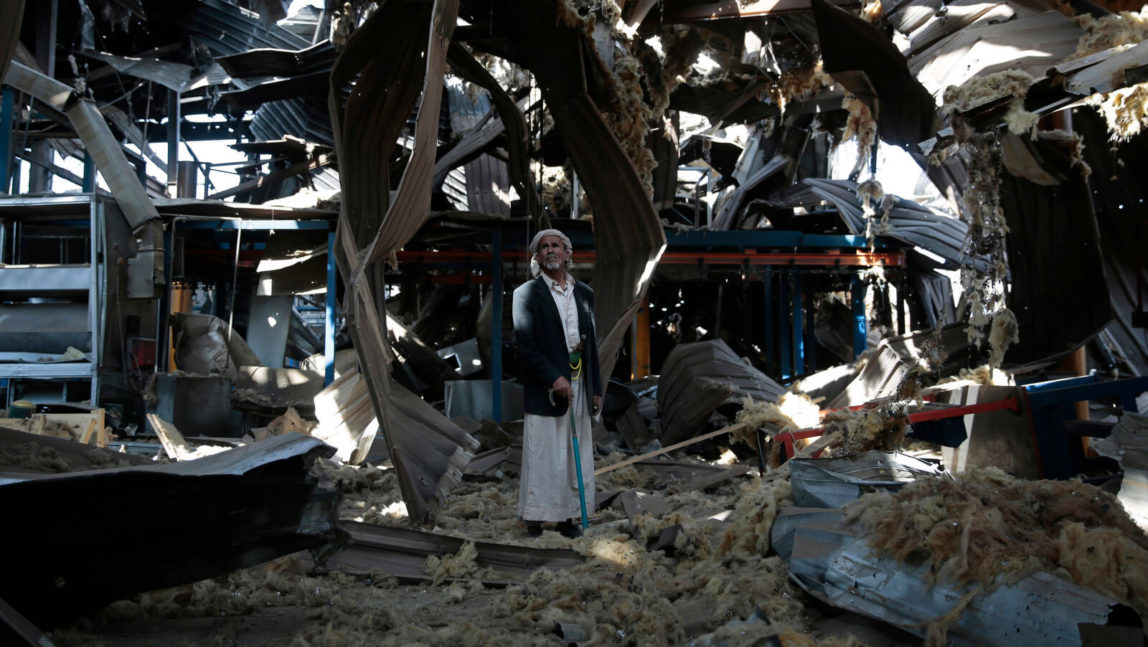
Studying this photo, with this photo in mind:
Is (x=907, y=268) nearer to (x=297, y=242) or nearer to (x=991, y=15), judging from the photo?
(x=991, y=15)

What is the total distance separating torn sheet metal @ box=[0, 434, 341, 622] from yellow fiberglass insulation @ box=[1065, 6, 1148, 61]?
4.54 m

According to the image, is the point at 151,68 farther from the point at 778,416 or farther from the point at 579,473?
the point at 579,473

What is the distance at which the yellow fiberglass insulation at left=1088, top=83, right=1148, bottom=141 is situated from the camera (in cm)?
481

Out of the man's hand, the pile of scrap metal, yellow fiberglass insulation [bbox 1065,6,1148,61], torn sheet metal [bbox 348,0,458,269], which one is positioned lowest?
the pile of scrap metal

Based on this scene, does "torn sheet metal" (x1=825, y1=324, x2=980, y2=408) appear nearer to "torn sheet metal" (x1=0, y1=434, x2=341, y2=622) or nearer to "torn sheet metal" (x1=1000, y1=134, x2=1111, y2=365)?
"torn sheet metal" (x1=1000, y1=134, x2=1111, y2=365)

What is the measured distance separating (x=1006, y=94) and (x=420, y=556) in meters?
3.76

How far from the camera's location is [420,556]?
3.73 m

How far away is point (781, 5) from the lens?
6.82 meters

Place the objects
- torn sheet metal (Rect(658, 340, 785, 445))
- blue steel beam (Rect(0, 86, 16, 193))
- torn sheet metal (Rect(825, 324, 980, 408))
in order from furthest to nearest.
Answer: blue steel beam (Rect(0, 86, 16, 193)) → torn sheet metal (Rect(658, 340, 785, 445)) → torn sheet metal (Rect(825, 324, 980, 408))

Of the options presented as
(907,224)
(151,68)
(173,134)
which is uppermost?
(151,68)

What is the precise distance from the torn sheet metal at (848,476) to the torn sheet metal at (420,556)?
3.40 feet

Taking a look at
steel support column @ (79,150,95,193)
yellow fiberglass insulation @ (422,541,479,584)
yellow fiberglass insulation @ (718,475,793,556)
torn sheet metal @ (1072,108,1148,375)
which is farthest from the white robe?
steel support column @ (79,150,95,193)

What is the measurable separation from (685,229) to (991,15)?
4.68 m

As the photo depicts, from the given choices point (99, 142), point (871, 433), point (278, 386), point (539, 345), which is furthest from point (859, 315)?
point (99, 142)
